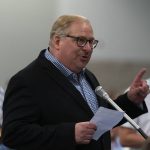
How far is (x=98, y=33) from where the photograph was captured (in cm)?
424

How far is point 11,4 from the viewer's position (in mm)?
3867

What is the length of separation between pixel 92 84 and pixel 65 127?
1.44 feet

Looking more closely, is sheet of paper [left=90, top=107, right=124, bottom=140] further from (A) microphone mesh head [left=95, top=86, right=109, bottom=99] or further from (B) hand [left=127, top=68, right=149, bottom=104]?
(B) hand [left=127, top=68, right=149, bottom=104]

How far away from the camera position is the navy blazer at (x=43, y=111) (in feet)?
6.24

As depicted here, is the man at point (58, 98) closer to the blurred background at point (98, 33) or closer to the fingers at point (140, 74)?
the fingers at point (140, 74)

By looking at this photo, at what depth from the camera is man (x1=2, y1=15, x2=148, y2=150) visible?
1901 mm

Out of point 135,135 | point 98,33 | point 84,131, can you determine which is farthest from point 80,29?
point 98,33

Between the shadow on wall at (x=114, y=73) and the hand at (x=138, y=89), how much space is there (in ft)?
5.97

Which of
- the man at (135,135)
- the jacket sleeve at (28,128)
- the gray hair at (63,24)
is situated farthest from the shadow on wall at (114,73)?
the jacket sleeve at (28,128)

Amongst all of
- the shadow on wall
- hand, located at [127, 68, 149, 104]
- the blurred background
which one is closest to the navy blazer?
hand, located at [127, 68, 149, 104]

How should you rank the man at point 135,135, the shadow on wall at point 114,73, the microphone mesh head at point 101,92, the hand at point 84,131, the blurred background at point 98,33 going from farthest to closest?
1. the shadow on wall at point 114,73
2. the blurred background at point 98,33
3. the man at point 135,135
4. the microphone mesh head at point 101,92
5. the hand at point 84,131

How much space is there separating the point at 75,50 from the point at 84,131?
1.42 feet

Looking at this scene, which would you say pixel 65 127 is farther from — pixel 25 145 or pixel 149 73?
pixel 149 73

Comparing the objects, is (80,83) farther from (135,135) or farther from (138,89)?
(135,135)
